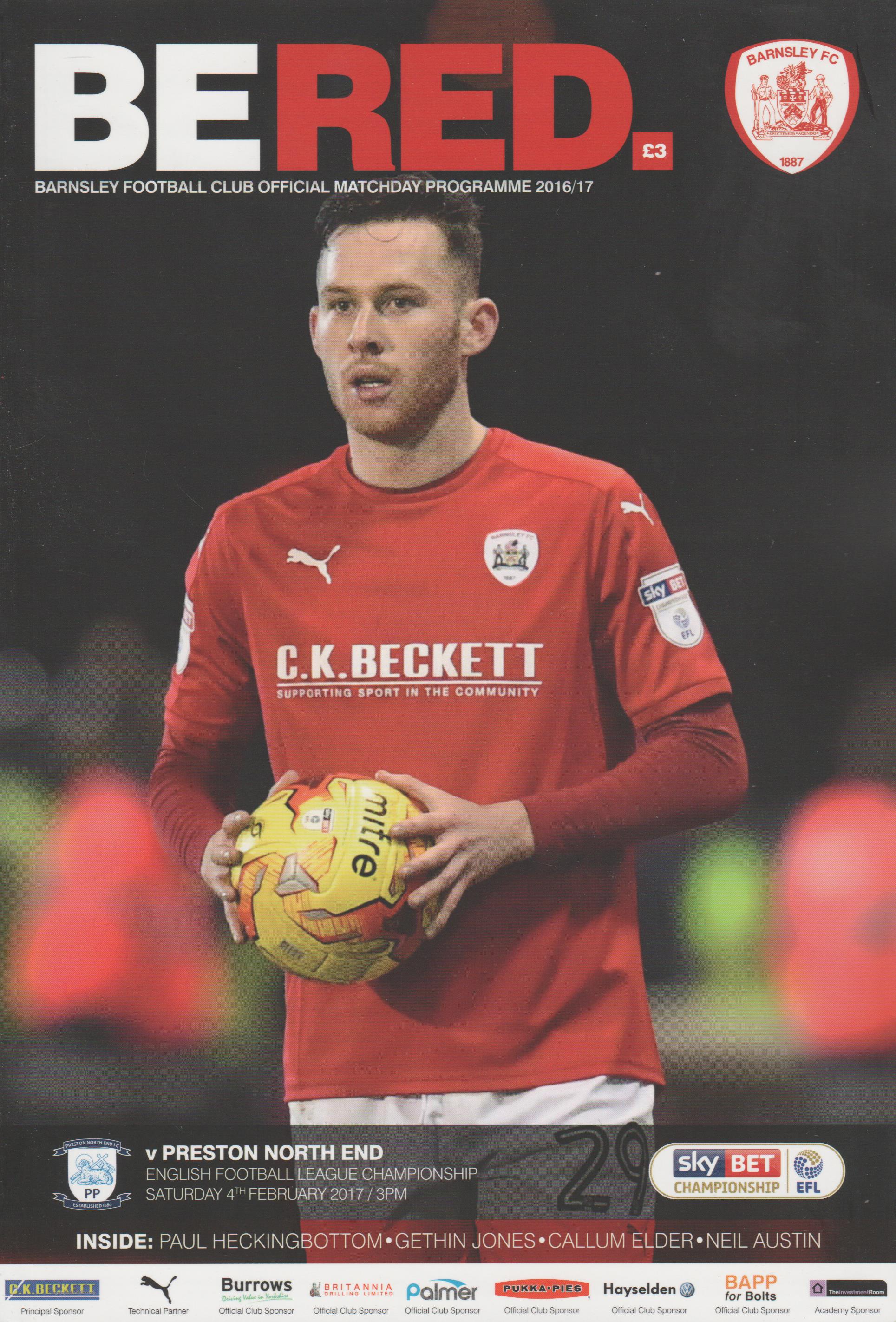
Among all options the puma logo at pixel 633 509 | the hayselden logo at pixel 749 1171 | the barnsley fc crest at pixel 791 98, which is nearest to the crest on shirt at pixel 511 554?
the puma logo at pixel 633 509

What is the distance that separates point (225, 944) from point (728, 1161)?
4.34 ft

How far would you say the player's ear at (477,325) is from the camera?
9.04 ft

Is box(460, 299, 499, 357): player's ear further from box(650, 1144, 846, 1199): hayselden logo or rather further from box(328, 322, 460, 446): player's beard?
box(650, 1144, 846, 1199): hayselden logo

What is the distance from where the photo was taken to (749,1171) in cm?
277

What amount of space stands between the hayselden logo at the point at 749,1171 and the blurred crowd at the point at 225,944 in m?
0.09

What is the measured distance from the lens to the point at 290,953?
2.39 meters

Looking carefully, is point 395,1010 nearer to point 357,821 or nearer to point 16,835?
point 357,821

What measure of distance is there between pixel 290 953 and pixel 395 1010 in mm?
401
